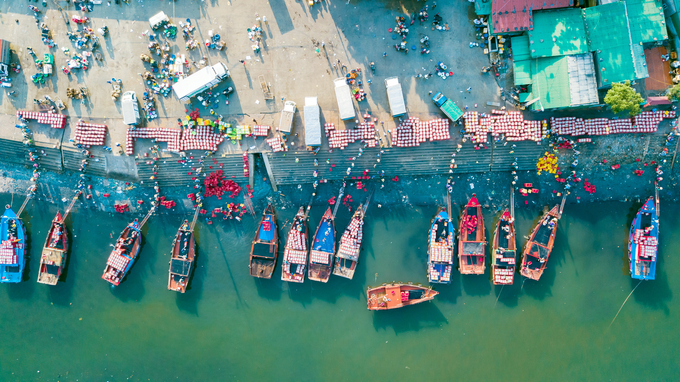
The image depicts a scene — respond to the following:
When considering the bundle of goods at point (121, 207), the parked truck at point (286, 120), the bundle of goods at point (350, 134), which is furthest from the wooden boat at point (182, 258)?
the bundle of goods at point (350, 134)

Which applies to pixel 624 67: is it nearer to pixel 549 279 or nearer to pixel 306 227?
pixel 549 279

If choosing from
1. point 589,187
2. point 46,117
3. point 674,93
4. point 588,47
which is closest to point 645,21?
point 588,47

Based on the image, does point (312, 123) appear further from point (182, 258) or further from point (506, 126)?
point (182, 258)

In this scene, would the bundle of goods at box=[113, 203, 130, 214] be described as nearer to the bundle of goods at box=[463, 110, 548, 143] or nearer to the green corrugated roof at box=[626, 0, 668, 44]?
the bundle of goods at box=[463, 110, 548, 143]

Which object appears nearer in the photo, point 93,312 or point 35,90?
point 35,90

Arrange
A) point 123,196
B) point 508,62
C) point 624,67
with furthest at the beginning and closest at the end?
point 123,196 → point 508,62 → point 624,67

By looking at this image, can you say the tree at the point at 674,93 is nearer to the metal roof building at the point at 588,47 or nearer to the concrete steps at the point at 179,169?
the metal roof building at the point at 588,47

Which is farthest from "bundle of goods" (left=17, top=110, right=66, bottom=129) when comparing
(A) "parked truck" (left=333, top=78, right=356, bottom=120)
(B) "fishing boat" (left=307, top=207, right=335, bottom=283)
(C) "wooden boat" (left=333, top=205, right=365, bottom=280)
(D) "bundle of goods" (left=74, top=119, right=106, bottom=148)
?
(C) "wooden boat" (left=333, top=205, right=365, bottom=280)

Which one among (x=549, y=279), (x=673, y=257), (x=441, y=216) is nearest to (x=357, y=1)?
(x=441, y=216)
